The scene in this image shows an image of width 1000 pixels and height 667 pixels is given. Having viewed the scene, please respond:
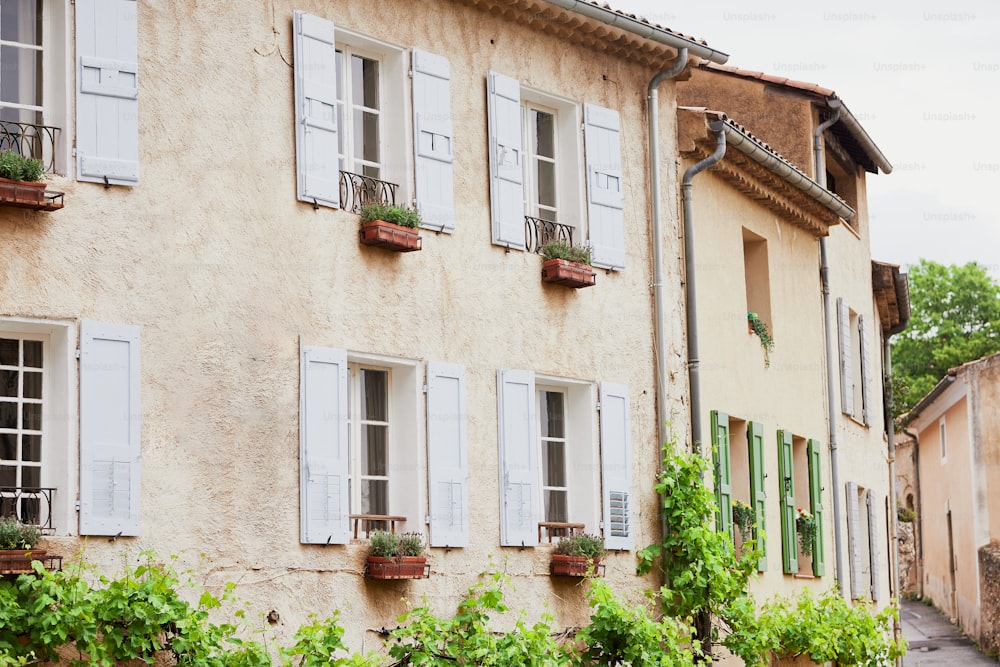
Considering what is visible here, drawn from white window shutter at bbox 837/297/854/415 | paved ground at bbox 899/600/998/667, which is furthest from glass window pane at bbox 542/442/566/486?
paved ground at bbox 899/600/998/667

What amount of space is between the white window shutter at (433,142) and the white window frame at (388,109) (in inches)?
3.0

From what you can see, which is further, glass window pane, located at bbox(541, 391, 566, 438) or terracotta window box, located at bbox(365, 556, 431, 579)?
glass window pane, located at bbox(541, 391, 566, 438)

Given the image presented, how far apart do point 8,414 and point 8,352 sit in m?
0.38

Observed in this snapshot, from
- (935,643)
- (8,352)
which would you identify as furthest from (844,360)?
(935,643)

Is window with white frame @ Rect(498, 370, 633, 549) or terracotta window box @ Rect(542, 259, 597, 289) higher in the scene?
terracotta window box @ Rect(542, 259, 597, 289)

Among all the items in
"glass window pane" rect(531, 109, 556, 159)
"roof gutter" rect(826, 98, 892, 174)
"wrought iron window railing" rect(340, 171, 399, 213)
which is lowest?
"wrought iron window railing" rect(340, 171, 399, 213)

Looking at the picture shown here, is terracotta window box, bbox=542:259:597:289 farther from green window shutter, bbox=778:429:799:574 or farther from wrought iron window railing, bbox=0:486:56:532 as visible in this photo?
green window shutter, bbox=778:429:799:574

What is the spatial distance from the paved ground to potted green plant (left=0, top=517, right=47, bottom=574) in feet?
62.8

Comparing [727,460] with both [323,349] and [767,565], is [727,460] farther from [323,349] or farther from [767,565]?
[323,349]

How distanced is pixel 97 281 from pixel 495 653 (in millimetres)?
3724

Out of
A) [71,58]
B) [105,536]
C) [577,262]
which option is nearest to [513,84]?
[577,262]

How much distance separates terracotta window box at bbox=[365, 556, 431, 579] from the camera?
10594mm

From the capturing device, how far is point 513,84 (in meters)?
12.5

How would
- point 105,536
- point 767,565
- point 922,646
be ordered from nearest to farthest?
point 105,536 < point 767,565 < point 922,646
